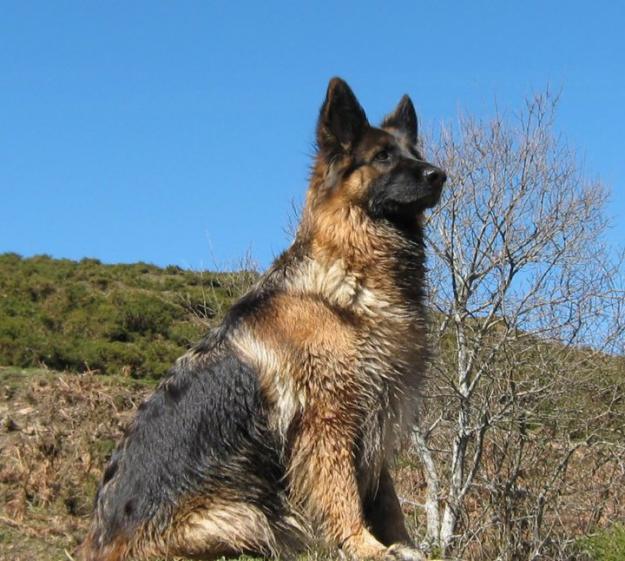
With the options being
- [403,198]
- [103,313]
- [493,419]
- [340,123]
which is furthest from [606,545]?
[103,313]

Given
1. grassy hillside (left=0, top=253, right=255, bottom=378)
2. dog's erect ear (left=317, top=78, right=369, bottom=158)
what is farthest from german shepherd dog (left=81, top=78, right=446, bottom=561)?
grassy hillside (left=0, top=253, right=255, bottom=378)

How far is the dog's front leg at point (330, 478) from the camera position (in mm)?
5480

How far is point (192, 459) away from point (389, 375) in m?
1.31

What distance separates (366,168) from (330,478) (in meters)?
2.10

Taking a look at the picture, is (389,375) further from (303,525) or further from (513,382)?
(513,382)

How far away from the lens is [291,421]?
559 cm

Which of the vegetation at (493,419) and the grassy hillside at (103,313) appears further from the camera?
the grassy hillside at (103,313)

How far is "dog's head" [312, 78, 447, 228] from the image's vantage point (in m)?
6.12

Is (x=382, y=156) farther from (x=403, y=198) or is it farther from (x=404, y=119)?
(x=404, y=119)

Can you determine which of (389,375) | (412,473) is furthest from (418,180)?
(412,473)

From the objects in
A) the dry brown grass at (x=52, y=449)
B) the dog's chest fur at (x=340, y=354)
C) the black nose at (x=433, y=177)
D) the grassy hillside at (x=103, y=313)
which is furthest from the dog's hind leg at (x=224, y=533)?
the grassy hillside at (x=103, y=313)

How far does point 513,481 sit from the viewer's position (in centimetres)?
1249

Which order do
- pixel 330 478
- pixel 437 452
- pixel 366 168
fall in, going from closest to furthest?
pixel 330 478, pixel 366 168, pixel 437 452

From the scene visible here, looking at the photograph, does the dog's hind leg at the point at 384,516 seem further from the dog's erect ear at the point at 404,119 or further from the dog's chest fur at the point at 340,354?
the dog's erect ear at the point at 404,119
